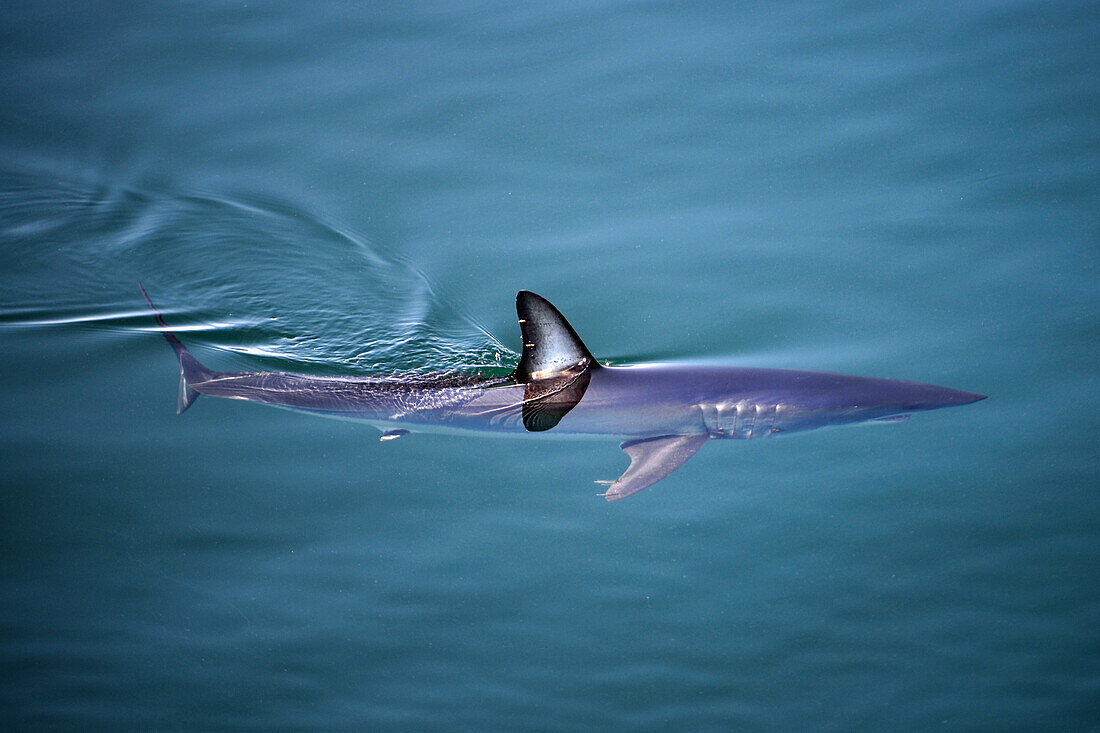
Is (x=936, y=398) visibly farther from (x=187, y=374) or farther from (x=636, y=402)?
(x=187, y=374)

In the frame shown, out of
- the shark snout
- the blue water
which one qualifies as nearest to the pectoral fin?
the blue water

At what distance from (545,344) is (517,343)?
1.06 meters

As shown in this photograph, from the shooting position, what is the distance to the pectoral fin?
4.33 m

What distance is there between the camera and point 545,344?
452cm

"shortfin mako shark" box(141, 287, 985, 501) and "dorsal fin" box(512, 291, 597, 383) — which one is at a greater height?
"dorsal fin" box(512, 291, 597, 383)

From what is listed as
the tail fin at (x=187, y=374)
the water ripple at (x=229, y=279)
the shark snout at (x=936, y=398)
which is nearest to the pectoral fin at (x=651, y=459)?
the shark snout at (x=936, y=398)

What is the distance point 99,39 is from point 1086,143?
27.8 feet

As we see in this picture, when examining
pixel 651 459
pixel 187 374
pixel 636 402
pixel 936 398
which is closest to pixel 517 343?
pixel 636 402

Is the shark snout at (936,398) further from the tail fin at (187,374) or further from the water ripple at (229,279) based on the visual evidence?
the tail fin at (187,374)

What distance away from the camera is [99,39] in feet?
28.2

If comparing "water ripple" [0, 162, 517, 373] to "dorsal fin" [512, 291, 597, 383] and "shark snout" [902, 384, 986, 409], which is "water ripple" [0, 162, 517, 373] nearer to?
Result: "dorsal fin" [512, 291, 597, 383]

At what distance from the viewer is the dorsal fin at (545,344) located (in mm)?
4344

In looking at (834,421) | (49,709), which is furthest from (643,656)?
(49,709)

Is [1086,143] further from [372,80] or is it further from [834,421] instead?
[372,80]
